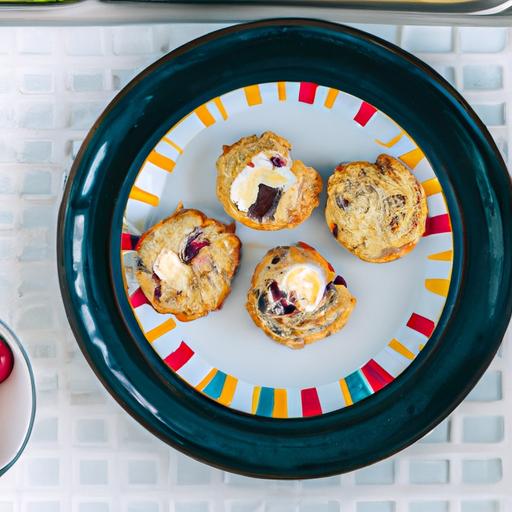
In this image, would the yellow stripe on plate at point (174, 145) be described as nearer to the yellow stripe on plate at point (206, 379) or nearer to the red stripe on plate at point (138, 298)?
the red stripe on plate at point (138, 298)

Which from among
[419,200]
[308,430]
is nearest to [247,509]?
[308,430]

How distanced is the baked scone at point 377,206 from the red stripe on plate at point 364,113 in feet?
0.23

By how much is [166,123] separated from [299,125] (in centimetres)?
20

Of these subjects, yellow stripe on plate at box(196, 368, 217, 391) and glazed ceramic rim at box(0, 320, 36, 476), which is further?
yellow stripe on plate at box(196, 368, 217, 391)

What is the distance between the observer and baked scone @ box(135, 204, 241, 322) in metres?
0.94

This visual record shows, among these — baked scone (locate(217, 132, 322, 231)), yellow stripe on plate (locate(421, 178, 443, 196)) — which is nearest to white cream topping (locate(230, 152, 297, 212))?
baked scone (locate(217, 132, 322, 231))

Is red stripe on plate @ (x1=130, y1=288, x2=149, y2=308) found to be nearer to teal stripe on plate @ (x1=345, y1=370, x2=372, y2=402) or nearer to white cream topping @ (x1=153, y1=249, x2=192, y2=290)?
white cream topping @ (x1=153, y1=249, x2=192, y2=290)

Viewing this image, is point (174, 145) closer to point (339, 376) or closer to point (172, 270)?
point (172, 270)

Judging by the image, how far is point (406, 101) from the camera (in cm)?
95

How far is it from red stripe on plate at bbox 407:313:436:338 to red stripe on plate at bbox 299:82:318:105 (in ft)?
1.19

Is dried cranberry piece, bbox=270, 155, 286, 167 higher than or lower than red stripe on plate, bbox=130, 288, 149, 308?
higher

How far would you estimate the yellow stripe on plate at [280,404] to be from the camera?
0.97m

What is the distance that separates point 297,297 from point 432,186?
0.86ft

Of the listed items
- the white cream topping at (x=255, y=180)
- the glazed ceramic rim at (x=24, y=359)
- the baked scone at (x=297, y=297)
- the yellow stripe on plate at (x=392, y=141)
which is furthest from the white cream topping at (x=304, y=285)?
the glazed ceramic rim at (x=24, y=359)
